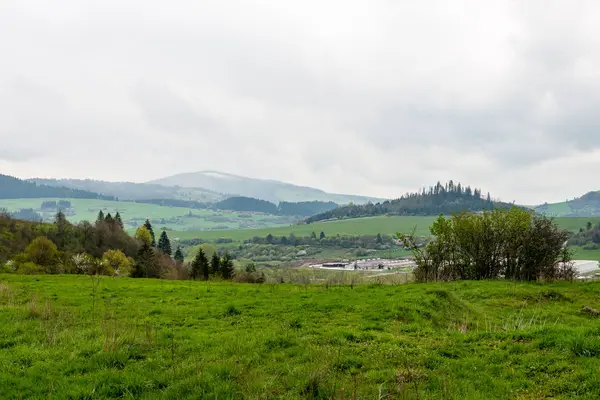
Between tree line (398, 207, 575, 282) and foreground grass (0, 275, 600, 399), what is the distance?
15794 mm

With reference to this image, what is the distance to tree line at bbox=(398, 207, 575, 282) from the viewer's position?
29.9 meters

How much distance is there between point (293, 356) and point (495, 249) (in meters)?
28.5

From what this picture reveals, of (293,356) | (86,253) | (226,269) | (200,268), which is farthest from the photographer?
(86,253)

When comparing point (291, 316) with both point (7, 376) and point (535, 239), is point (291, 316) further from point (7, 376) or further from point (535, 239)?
point (535, 239)

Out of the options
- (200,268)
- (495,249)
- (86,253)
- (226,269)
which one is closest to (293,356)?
(495,249)

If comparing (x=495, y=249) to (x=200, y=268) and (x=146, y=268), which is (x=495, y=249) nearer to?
(x=200, y=268)

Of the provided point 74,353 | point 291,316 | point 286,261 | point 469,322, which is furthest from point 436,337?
point 286,261

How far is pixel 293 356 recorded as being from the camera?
32.7 ft

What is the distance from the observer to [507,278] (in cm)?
3152

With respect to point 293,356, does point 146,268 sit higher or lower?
lower

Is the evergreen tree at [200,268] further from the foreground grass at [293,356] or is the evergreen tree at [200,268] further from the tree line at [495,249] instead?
the foreground grass at [293,356]

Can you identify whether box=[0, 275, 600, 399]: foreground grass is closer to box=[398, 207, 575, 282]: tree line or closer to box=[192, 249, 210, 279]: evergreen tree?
box=[398, 207, 575, 282]: tree line

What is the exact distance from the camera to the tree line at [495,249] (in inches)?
1179

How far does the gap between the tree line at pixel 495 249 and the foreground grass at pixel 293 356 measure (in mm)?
15794
